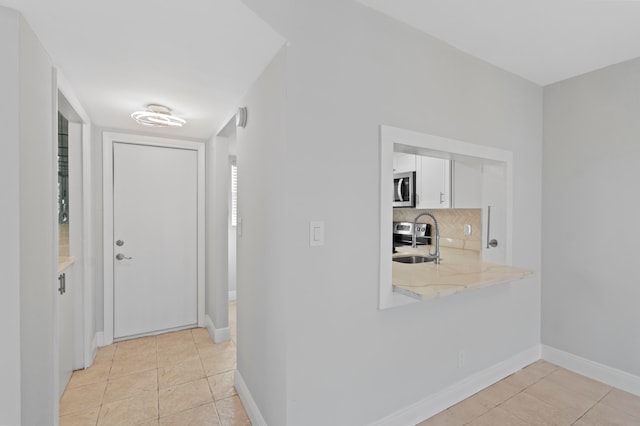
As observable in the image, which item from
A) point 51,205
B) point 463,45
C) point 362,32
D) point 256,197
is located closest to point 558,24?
point 463,45

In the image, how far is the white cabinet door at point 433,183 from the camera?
2.99 m

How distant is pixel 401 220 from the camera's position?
4266 millimetres

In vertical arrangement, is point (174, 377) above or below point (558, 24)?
below

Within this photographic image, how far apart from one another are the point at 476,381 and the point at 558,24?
2.49 m

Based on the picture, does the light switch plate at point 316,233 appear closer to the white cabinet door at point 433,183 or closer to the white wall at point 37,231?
the white wall at point 37,231

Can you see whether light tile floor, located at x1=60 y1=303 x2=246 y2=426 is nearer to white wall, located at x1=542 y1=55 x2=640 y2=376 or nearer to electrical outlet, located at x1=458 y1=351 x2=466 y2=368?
electrical outlet, located at x1=458 y1=351 x2=466 y2=368

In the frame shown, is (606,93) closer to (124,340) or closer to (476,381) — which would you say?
(476,381)

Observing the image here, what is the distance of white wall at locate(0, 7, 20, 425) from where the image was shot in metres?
1.22

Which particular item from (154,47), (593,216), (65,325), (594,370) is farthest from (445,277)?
(65,325)

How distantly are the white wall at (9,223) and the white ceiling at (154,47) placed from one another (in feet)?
0.63

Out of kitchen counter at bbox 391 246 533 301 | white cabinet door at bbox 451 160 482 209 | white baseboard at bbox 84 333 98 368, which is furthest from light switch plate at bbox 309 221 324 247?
white baseboard at bbox 84 333 98 368

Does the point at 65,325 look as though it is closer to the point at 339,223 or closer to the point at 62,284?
the point at 62,284

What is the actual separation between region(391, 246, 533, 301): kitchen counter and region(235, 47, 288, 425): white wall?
2.32 feet

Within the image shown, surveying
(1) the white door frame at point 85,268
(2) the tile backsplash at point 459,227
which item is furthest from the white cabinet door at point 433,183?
(1) the white door frame at point 85,268
